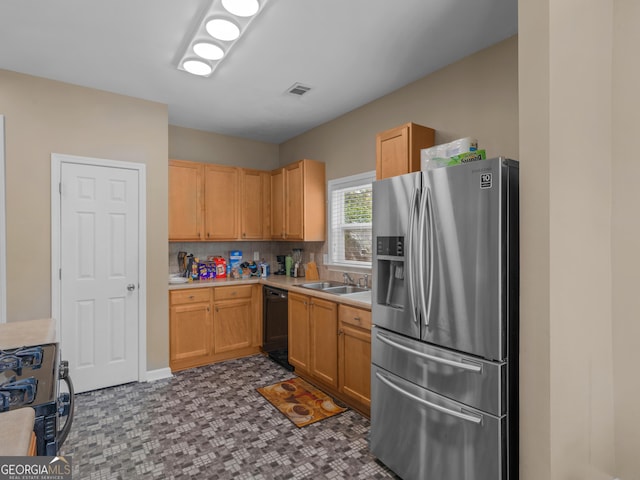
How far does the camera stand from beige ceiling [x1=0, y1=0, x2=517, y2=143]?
2.08m

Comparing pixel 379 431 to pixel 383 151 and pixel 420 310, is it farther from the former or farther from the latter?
pixel 383 151

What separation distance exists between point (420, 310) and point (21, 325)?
2303 mm

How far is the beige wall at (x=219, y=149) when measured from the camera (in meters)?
4.30

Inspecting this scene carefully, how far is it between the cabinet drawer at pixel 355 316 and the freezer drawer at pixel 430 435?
43 centimetres

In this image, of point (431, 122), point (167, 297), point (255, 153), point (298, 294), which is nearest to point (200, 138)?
point (255, 153)

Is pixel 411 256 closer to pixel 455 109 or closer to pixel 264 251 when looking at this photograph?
pixel 455 109

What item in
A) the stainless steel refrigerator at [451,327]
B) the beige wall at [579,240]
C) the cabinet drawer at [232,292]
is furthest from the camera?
the cabinet drawer at [232,292]

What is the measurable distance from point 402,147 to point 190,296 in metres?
2.70

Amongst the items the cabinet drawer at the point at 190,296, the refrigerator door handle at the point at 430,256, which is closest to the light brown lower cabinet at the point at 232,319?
the cabinet drawer at the point at 190,296

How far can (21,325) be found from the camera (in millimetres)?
1976

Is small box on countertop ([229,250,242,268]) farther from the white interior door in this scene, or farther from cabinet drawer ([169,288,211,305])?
the white interior door

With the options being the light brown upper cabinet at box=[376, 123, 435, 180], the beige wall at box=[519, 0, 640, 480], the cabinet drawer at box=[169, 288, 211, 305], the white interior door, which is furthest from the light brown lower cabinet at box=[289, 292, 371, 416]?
the white interior door

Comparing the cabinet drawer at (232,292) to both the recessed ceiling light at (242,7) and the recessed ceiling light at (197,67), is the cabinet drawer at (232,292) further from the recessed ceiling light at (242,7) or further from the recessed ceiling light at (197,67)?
the recessed ceiling light at (242,7)

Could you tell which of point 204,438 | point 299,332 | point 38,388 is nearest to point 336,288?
point 299,332
